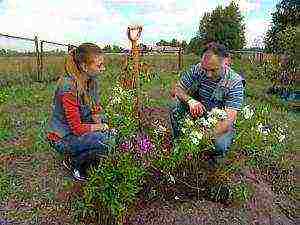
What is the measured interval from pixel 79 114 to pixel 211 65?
130 centimetres

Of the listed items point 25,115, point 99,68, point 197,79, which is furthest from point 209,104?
point 25,115

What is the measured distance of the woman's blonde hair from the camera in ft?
15.7

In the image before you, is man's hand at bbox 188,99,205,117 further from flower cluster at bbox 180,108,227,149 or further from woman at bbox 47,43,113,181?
woman at bbox 47,43,113,181

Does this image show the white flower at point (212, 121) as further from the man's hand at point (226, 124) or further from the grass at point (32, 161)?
the grass at point (32, 161)

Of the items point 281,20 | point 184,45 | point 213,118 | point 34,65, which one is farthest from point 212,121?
point 184,45

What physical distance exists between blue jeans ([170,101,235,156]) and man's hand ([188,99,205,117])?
27cm

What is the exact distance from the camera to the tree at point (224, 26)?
25.0 m

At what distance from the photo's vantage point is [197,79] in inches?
224

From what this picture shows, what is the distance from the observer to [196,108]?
5.39m

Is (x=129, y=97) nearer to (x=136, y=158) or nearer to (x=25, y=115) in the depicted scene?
(x=136, y=158)

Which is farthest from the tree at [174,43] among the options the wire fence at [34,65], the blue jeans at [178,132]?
the blue jeans at [178,132]

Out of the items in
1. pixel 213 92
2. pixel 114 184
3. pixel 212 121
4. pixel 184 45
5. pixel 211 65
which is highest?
pixel 211 65

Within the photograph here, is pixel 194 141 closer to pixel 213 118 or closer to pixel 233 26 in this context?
pixel 213 118

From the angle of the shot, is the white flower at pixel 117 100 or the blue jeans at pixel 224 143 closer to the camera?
the blue jeans at pixel 224 143
